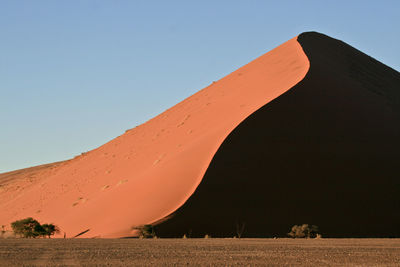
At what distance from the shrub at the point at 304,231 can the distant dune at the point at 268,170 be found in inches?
28.5

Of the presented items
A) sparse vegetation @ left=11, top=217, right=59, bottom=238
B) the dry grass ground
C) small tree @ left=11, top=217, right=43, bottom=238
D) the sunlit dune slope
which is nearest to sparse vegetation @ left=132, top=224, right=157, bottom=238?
the sunlit dune slope

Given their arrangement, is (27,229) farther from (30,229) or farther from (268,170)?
(268,170)

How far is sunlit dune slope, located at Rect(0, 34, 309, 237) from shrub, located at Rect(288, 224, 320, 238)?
320 cm

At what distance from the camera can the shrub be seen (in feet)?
78.3

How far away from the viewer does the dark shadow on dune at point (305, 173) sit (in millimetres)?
25016

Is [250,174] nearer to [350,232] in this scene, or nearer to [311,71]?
[350,232]

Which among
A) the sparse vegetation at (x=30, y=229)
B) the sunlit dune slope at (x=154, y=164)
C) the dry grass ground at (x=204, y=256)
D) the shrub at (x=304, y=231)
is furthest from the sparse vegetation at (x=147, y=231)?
the dry grass ground at (x=204, y=256)

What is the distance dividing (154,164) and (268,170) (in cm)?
696

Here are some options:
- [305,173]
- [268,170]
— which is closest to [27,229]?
[268,170]

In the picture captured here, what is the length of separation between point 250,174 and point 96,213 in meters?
7.25

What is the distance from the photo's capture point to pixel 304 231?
78.6ft

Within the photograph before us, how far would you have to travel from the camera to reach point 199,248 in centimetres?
1634

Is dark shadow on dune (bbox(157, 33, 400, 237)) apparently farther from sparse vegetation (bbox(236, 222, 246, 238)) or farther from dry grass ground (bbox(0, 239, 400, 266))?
dry grass ground (bbox(0, 239, 400, 266))

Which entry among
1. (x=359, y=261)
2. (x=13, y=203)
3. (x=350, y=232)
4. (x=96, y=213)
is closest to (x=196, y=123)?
(x=96, y=213)
